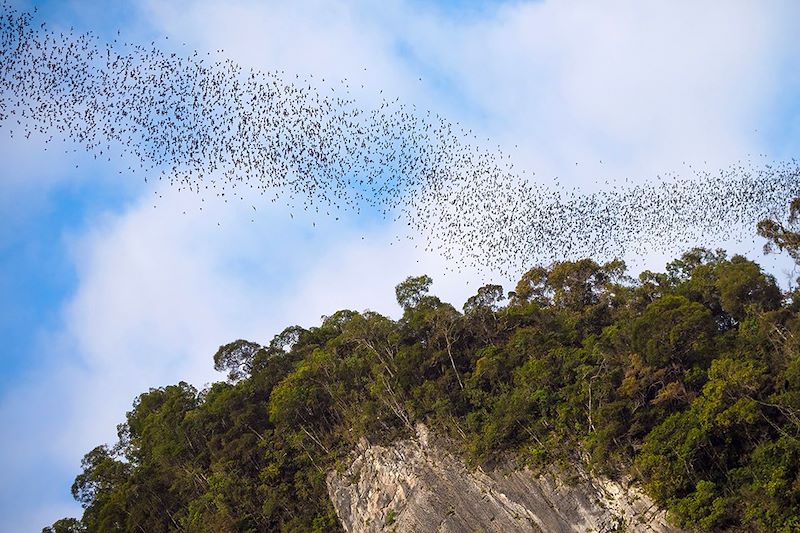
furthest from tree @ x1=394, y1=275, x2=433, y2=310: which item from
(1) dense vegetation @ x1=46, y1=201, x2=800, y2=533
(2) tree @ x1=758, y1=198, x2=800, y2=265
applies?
(2) tree @ x1=758, y1=198, x2=800, y2=265

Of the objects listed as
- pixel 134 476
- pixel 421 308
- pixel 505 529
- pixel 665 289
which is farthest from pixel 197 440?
pixel 665 289

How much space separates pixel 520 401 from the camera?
39031 millimetres

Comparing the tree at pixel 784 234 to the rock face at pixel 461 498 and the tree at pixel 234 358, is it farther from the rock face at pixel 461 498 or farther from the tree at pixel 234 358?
the tree at pixel 234 358

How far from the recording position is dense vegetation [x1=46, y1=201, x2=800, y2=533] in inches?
1310

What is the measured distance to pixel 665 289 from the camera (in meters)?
46.2

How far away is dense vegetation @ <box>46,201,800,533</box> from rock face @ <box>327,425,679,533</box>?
113 centimetres

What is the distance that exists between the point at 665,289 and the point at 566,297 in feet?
21.6

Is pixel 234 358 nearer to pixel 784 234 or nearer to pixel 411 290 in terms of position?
pixel 411 290

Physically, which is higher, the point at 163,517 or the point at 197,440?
the point at 197,440

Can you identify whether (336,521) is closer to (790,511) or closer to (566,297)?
(566,297)

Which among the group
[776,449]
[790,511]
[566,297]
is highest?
[566,297]

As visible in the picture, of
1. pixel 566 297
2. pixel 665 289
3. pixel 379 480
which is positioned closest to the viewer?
pixel 379 480

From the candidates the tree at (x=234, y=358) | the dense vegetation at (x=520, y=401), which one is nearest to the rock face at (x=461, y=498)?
the dense vegetation at (x=520, y=401)

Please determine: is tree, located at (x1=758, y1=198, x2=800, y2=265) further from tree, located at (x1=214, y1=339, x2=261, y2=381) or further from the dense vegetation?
tree, located at (x1=214, y1=339, x2=261, y2=381)
